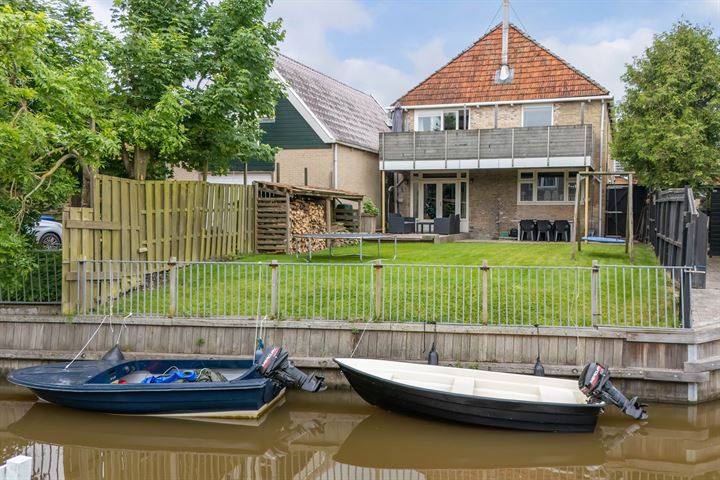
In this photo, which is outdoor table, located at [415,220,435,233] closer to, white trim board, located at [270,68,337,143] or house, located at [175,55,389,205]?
house, located at [175,55,389,205]

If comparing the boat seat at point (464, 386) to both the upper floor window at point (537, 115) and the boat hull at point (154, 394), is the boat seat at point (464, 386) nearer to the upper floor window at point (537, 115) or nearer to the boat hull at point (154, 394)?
the boat hull at point (154, 394)

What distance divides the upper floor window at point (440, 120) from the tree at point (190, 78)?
1169 cm

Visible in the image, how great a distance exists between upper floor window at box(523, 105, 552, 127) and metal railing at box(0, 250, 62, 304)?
59.7 feet

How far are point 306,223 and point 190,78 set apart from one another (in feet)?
22.9

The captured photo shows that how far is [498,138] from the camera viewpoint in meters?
24.1

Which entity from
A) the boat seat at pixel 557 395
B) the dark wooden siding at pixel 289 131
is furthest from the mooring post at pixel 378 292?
the dark wooden siding at pixel 289 131

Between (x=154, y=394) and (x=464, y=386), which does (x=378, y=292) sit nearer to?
(x=464, y=386)

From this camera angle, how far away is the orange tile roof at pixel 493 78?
24766 millimetres

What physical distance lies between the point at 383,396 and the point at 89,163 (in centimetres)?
695

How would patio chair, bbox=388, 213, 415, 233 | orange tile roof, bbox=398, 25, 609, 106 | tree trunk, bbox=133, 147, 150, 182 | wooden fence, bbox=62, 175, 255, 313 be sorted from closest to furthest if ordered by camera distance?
1. wooden fence, bbox=62, 175, 255, 313
2. tree trunk, bbox=133, 147, 150, 182
3. patio chair, bbox=388, 213, 415, 233
4. orange tile roof, bbox=398, 25, 609, 106

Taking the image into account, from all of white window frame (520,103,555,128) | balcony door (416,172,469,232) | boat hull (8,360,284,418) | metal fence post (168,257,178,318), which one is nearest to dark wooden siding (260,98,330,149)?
balcony door (416,172,469,232)

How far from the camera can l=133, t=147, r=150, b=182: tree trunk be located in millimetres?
14984

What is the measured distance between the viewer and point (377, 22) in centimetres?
2595

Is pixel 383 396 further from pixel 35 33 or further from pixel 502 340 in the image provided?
pixel 35 33
